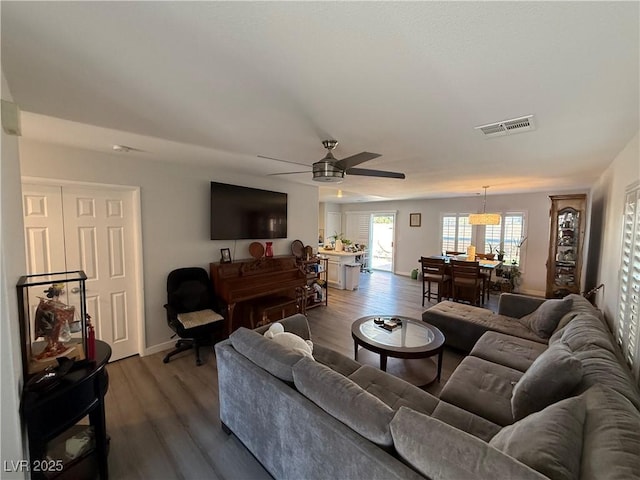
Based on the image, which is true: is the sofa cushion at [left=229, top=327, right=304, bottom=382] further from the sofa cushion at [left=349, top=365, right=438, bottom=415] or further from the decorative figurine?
the decorative figurine

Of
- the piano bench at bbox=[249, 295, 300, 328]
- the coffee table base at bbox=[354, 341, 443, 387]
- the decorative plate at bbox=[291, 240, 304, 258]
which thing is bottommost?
the coffee table base at bbox=[354, 341, 443, 387]

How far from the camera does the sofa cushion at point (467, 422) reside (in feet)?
4.91

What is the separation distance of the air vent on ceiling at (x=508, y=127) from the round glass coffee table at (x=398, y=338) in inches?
76.8

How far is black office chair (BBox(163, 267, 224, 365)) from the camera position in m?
3.01

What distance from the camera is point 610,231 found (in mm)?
2996

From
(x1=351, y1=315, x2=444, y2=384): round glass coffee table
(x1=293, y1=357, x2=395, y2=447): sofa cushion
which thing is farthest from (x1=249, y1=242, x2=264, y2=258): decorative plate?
(x1=293, y1=357, x2=395, y2=447): sofa cushion

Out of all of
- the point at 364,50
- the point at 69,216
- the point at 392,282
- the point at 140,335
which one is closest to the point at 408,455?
the point at 364,50

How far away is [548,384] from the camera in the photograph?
1549 mm

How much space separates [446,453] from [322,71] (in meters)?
1.70

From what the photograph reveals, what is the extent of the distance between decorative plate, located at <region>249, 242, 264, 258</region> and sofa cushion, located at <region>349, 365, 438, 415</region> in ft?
8.39

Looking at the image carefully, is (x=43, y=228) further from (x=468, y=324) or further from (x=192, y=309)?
(x=468, y=324)

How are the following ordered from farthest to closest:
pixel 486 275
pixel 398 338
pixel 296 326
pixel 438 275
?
pixel 486 275
pixel 438 275
pixel 398 338
pixel 296 326

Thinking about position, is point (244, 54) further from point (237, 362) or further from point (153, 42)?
point (237, 362)

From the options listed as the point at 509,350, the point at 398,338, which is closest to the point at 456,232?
the point at 509,350
